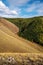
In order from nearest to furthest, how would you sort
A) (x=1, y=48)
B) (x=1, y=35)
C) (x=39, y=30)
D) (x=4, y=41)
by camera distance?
(x=1, y=48)
(x=4, y=41)
(x=1, y=35)
(x=39, y=30)

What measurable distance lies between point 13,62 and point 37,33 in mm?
18236

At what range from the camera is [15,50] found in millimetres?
23688

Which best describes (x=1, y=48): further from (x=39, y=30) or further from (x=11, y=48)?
(x=39, y=30)

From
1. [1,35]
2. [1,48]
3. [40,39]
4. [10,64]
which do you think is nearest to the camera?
[10,64]

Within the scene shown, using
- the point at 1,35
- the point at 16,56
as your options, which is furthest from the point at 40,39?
the point at 16,56

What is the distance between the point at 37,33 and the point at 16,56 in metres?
17.5

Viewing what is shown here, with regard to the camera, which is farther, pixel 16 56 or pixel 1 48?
pixel 1 48

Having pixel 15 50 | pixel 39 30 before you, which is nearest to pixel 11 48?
pixel 15 50

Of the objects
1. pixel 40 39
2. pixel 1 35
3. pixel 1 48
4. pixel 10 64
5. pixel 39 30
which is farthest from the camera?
pixel 39 30

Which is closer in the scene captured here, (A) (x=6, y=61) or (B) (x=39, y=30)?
(A) (x=6, y=61)

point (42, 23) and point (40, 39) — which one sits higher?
point (42, 23)

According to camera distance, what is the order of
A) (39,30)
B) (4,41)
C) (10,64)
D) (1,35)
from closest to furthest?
(10,64) → (4,41) → (1,35) → (39,30)

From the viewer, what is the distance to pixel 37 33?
36.4 m

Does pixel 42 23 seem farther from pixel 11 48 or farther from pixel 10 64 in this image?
pixel 10 64
